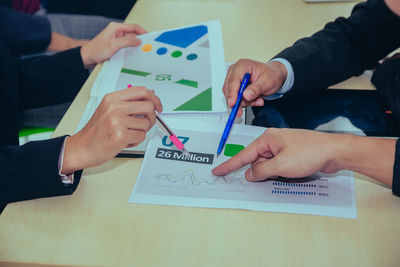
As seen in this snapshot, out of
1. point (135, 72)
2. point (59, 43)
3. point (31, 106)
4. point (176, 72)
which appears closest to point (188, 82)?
point (176, 72)

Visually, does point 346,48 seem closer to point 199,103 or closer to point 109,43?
point 199,103

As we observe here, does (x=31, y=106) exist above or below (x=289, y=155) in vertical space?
below

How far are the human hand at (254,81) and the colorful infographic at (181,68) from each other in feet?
0.15

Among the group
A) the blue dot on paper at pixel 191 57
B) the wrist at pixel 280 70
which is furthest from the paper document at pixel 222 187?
the blue dot on paper at pixel 191 57

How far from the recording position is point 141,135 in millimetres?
763

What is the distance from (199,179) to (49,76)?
2.16 feet

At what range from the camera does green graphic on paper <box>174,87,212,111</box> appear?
0.91 meters

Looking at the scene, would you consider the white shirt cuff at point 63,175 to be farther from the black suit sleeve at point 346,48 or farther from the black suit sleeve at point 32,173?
the black suit sleeve at point 346,48

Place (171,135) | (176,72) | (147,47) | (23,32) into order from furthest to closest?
(23,32) < (147,47) < (176,72) < (171,135)

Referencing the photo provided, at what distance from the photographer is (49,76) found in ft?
3.83

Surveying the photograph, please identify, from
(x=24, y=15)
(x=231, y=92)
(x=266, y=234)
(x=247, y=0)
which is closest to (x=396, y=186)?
Answer: (x=266, y=234)

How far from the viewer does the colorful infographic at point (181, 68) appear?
0.94m

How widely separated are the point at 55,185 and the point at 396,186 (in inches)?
25.3

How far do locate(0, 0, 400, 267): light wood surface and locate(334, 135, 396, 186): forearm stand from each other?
38 millimetres
